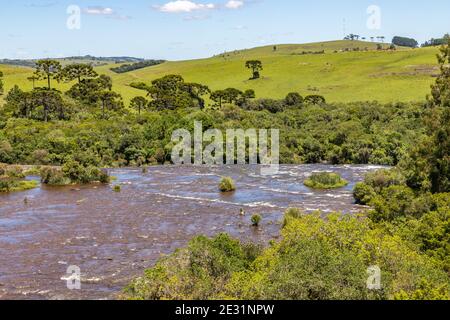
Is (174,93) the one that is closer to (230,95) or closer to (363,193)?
(230,95)

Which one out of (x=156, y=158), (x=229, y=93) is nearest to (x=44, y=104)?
(x=156, y=158)

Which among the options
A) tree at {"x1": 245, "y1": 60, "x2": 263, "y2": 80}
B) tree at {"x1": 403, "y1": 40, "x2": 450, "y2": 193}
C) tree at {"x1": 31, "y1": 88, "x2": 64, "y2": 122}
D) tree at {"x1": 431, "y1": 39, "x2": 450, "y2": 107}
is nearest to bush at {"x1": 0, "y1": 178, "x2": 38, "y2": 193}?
tree at {"x1": 403, "y1": 40, "x2": 450, "y2": 193}

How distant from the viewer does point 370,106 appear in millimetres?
101750

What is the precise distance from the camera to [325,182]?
179 ft

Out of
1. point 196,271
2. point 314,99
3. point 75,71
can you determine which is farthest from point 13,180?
point 314,99

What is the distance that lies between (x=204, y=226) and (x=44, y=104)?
65134mm

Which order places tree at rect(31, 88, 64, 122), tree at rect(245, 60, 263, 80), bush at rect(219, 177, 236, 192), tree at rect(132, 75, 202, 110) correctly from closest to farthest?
1. bush at rect(219, 177, 236, 192)
2. tree at rect(31, 88, 64, 122)
3. tree at rect(132, 75, 202, 110)
4. tree at rect(245, 60, 263, 80)

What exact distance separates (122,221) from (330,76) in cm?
11634

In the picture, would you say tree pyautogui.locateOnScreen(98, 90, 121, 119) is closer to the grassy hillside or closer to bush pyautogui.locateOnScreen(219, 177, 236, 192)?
the grassy hillside

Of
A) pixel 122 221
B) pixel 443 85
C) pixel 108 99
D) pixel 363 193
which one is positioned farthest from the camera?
pixel 108 99

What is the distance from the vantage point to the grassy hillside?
12456 centimetres

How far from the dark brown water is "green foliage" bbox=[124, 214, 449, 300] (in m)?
5.84

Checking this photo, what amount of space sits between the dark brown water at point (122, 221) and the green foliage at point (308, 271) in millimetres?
5843

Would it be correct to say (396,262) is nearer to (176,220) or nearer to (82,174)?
(176,220)
